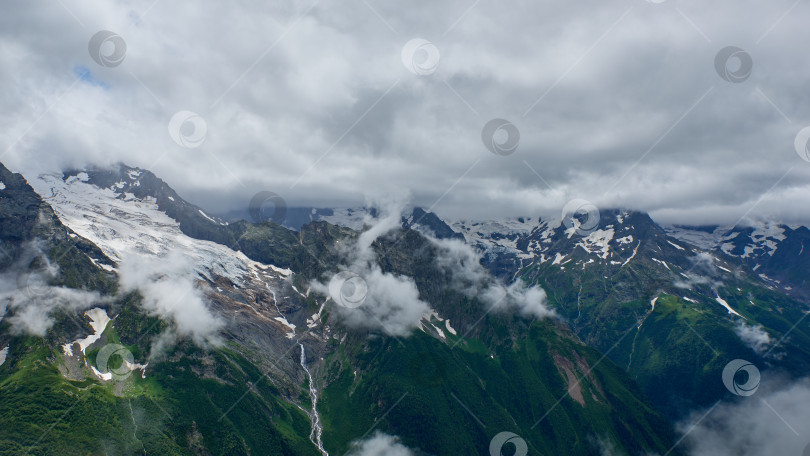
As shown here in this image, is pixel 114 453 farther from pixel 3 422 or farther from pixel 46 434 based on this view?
pixel 3 422

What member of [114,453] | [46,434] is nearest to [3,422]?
[46,434]

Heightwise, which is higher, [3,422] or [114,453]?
[114,453]
